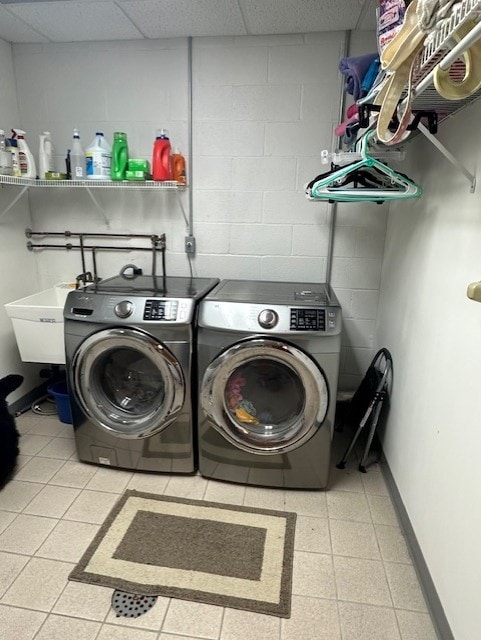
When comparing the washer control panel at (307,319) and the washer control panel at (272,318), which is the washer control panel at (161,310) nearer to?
the washer control panel at (272,318)

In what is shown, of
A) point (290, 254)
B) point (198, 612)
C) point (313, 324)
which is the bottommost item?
point (198, 612)

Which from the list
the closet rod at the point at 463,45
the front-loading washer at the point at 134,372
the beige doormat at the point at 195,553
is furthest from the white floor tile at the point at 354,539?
the closet rod at the point at 463,45

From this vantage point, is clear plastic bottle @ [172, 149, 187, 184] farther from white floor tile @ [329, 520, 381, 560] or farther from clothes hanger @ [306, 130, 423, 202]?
white floor tile @ [329, 520, 381, 560]

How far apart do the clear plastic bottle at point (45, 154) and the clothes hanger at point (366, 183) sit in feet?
5.26

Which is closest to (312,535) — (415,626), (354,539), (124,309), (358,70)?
(354,539)

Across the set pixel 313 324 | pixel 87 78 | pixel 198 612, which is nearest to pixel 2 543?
pixel 198 612

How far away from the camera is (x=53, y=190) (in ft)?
8.53

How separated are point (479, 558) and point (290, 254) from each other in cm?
181

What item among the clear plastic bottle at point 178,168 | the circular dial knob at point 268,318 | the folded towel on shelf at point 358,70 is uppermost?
the folded towel on shelf at point 358,70

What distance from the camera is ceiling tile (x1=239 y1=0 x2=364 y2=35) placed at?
1.90 meters

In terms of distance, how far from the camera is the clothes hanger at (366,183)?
1.53m

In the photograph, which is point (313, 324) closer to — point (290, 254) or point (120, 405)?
point (290, 254)

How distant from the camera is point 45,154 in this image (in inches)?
93.5

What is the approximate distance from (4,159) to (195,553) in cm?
219
